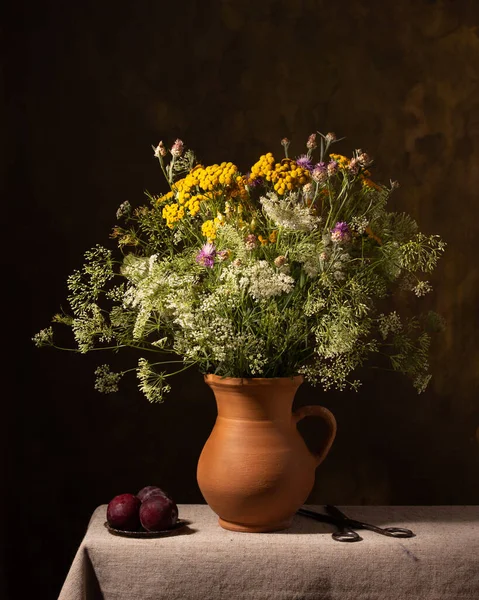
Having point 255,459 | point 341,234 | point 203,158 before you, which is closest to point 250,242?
point 341,234

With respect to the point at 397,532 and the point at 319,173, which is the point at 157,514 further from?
the point at 319,173

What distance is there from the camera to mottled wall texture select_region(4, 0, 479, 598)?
2.17 metres

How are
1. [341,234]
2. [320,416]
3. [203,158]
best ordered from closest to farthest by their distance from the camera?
[341,234]
[320,416]
[203,158]

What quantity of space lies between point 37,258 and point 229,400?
0.83m

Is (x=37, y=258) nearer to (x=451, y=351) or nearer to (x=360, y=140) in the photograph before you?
(x=360, y=140)

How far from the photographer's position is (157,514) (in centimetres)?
151

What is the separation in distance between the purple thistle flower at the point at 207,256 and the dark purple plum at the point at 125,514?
0.46m

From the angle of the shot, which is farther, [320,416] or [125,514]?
[320,416]

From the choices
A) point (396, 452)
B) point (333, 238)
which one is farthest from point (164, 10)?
point (396, 452)

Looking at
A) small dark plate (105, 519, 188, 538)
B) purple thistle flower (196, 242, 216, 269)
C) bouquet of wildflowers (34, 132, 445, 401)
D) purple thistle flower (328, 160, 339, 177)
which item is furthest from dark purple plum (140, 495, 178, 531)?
purple thistle flower (328, 160, 339, 177)

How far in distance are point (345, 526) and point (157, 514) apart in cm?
36

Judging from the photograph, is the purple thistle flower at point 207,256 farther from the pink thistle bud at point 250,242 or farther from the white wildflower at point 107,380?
the white wildflower at point 107,380

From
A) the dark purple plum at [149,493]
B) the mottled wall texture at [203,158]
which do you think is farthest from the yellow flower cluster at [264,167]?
the mottled wall texture at [203,158]

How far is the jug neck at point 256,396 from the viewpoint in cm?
153
